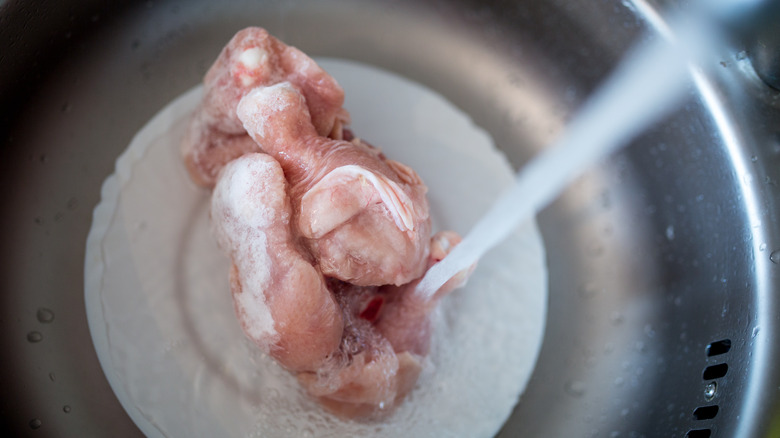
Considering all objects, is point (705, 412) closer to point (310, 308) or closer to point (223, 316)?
point (310, 308)

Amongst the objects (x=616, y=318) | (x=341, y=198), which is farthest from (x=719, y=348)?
(x=341, y=198)

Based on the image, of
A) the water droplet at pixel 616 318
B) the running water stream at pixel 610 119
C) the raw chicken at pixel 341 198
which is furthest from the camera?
the water droplet at pixel 616 318

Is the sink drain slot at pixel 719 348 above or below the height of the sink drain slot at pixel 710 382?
above

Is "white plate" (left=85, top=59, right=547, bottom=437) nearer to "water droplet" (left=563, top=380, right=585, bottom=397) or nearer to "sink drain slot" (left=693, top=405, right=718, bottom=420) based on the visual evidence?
"water droplet" (left=563, top=380, right=585, bottom=397)

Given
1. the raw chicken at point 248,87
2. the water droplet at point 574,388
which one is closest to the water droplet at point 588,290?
the water droplet at point 574,388

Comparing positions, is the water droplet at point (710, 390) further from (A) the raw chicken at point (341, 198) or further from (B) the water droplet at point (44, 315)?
(B) the water droplet at point (44, 315)

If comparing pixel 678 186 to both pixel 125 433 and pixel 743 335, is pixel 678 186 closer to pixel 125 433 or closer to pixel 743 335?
pixel 743 335

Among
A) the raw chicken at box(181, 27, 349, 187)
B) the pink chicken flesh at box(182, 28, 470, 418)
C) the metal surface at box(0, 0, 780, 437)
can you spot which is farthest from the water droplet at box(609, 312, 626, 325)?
the raw chicken at box(181, 27, 349, 187)
